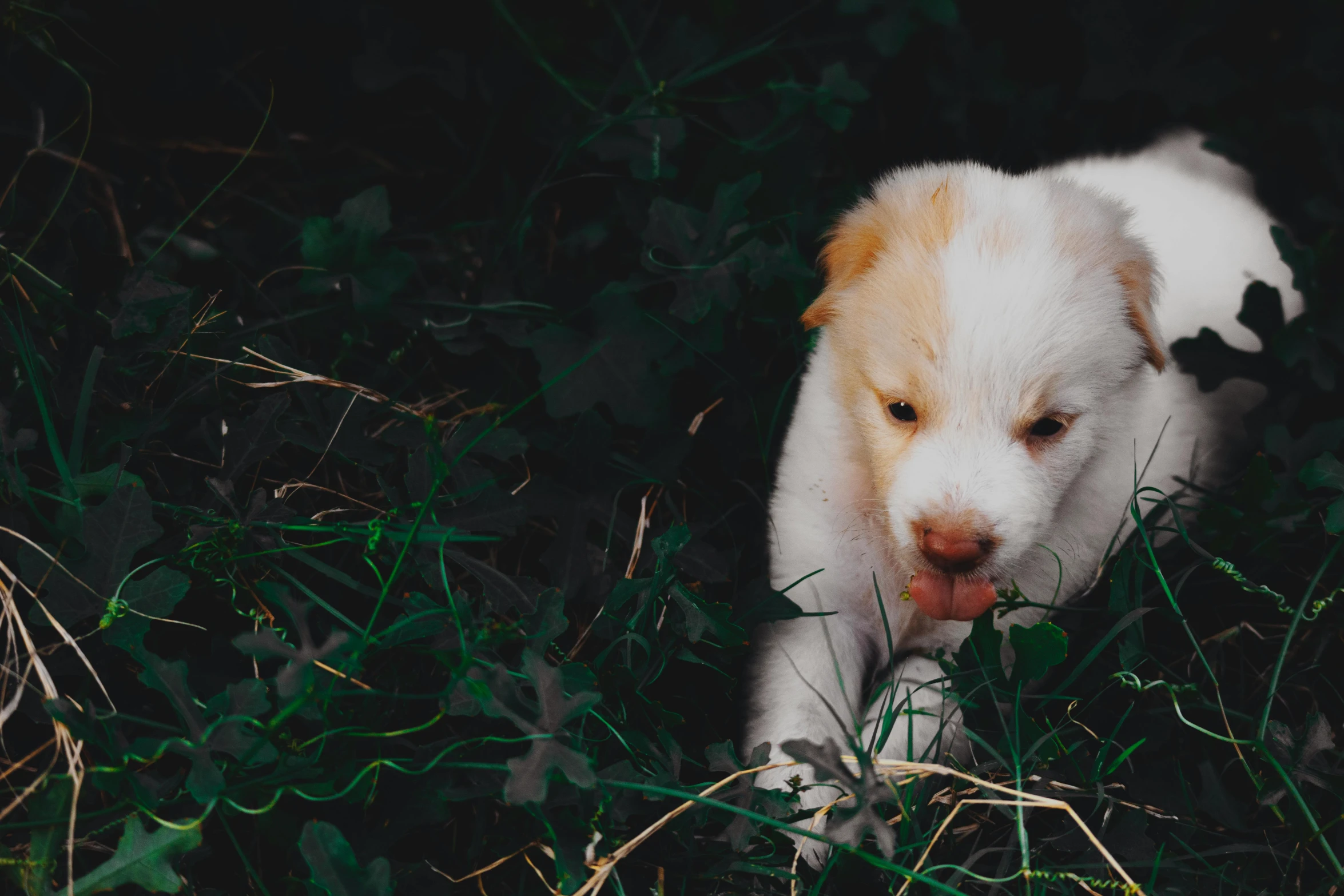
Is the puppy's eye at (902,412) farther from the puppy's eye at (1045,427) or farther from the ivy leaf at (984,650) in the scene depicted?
the ivy leaf at (984,650)

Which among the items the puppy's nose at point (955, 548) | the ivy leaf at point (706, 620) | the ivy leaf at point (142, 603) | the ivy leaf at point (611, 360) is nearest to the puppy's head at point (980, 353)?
the puppy's nose at point (955, 548)

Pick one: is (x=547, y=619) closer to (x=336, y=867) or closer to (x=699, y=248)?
(x=336, y=867)

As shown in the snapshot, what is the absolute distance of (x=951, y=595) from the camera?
198cm

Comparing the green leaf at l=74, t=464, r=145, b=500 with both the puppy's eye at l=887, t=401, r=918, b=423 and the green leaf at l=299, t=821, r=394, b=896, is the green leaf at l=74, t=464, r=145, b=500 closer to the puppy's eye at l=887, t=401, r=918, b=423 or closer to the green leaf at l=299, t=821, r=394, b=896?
the green leaf at l=299, t=821, r=394, b=896

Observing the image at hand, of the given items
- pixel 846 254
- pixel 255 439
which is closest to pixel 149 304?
pixel 255 439

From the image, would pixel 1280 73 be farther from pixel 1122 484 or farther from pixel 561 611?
pixel 561 611

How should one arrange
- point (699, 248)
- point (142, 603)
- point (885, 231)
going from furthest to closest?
point (699, 248), point (885, 231), point (142, 603)

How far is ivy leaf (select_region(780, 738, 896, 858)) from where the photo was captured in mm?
1620

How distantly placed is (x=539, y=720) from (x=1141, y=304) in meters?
1.50

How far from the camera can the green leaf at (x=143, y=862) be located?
1549 millimetres

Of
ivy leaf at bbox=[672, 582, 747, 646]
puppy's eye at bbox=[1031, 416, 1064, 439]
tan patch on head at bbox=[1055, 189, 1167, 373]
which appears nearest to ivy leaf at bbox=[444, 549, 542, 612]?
ivy leaf at bbox=[672, 582, 747, 646]

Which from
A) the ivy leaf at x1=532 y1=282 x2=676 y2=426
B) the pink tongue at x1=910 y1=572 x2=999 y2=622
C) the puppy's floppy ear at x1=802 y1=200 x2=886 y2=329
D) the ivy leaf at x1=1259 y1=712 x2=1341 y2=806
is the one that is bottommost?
the ivy leaf at x1=1259 y1=712 x2=1341 y2=806

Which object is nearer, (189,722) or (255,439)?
(189,722)

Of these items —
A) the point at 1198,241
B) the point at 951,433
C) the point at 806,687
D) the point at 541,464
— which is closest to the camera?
the point at 951,433
